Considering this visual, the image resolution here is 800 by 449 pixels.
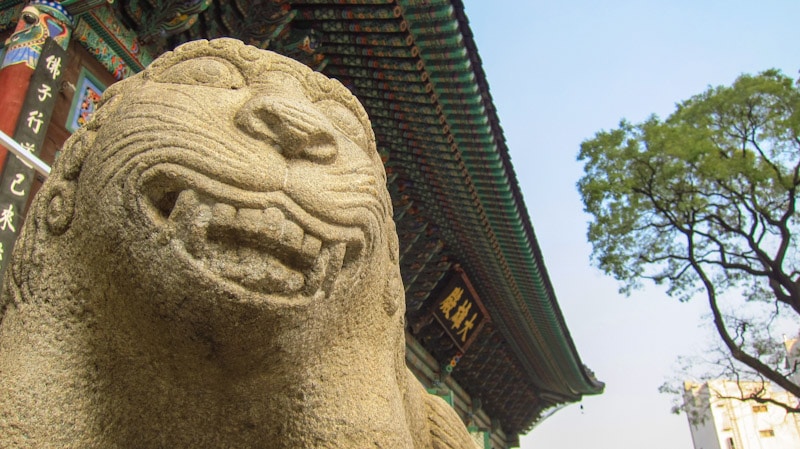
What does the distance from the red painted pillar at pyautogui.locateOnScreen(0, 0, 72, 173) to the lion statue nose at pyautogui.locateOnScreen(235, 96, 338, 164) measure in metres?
2.84

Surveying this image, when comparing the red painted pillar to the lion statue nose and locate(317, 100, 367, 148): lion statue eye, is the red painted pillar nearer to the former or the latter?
locate(317, 100, 367, 148): lion statue eye

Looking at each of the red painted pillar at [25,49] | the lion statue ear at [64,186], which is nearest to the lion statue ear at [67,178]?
the lion statue ear at [64,186]

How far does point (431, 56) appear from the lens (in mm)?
5125

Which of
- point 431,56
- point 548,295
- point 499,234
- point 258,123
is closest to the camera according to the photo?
point 258,123

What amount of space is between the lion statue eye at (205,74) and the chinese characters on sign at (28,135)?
2.36 metres

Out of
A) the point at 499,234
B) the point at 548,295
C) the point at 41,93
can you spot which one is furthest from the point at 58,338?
the point at 548,295

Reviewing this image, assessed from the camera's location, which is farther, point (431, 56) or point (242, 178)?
point (431, 56)

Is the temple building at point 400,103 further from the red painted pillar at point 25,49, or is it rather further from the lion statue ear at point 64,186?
the lion statue ear at point 64,186

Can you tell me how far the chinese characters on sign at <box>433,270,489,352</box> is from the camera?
879 cm

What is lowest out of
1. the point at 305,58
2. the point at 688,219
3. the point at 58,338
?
the point at 58,338

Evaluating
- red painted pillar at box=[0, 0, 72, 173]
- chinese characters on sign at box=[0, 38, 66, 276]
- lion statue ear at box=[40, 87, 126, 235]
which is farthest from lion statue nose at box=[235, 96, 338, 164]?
red painted pillar at box=[0, 0, 72, 173]

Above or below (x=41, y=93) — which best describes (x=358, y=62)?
above

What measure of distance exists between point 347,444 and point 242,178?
29.2 inches

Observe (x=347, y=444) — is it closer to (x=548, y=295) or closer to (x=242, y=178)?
(x=242, y=178)
